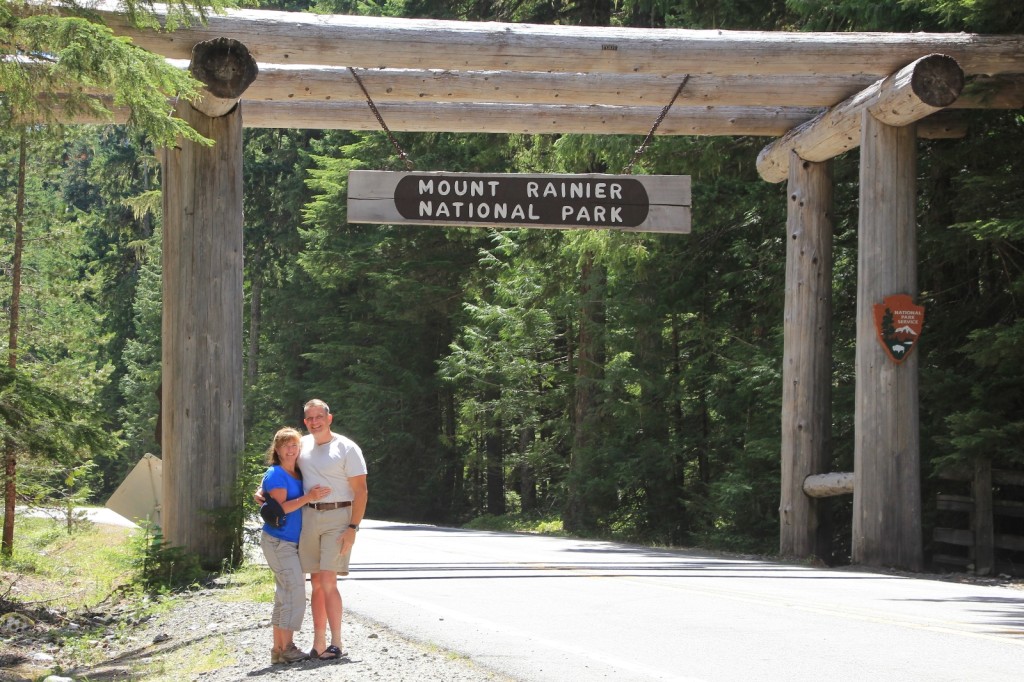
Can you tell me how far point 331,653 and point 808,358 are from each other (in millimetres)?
9112

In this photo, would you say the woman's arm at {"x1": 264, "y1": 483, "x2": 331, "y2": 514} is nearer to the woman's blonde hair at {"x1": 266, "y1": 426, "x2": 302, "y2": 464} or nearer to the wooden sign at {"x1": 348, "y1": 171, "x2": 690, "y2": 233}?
the woman's blonde hair at {"x1": 266, "y1": 426, "x2": 302, "y2": 464}

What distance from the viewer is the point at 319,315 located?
43.5m

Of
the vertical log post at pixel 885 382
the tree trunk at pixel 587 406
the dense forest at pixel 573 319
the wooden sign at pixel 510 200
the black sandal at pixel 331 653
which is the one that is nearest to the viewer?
the black sandal at pixel 331 653

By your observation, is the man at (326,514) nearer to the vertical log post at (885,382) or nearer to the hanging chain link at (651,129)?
the hanging chain link at (651,129)

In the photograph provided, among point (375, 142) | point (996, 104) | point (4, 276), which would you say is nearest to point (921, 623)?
point (996, 104)

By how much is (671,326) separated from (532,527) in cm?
813

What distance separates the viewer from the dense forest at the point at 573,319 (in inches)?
580

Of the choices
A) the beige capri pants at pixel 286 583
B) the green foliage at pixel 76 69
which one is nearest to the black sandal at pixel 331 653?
the beige capri pants at pixel 286 583

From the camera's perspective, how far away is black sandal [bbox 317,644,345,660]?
7055 mm

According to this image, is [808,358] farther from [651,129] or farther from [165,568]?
[165,568]

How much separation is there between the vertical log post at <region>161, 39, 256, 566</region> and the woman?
402cm

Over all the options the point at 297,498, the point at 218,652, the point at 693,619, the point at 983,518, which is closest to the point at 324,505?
the point at 297,498

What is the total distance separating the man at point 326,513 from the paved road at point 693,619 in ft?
2.50

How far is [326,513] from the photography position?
726 centimetres
